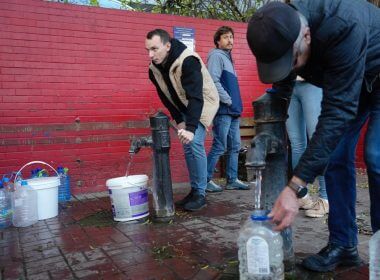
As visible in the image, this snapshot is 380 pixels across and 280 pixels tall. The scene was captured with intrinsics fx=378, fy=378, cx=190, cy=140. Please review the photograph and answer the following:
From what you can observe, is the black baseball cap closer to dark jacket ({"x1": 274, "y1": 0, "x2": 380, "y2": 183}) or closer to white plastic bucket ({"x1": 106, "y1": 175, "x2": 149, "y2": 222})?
dark jacket ({"x1": 274, "y1": 0, "x2": 380, "y2": 183})

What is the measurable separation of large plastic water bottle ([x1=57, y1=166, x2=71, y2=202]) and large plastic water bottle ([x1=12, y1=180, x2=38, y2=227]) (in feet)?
2.99

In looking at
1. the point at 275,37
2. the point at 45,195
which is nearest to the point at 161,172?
the point at 45,195

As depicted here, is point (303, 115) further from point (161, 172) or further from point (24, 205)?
point (24, 205)

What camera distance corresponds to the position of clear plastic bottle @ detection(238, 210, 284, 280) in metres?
2.04

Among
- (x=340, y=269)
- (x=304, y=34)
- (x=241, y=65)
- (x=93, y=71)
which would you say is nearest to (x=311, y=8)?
(x=304, y=34)

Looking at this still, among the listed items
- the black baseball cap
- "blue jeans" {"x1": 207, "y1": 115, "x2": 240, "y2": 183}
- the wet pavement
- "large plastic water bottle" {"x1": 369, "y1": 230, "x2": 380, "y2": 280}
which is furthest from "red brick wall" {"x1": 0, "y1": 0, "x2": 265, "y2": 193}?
"large plastic water bottle" {"x1": 369, "y1": 230, "x2": 380, "y2": 280}

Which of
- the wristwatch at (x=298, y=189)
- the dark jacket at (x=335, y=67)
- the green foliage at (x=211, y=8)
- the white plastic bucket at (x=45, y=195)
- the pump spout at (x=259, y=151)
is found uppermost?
the green foliage at (x=211, y=8)

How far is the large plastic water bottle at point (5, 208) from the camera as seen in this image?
4.07m

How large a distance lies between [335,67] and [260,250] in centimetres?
103

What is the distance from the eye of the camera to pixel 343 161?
8.26 feet

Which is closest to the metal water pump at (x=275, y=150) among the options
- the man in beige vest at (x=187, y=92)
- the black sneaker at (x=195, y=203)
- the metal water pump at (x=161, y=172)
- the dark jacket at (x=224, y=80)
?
the man in beige vest at (x=187, y=92)

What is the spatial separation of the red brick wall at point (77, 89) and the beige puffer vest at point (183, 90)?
164 centimetres

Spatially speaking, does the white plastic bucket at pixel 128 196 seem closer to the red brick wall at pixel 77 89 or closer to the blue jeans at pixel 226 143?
the blue jeans at pixel 226 143

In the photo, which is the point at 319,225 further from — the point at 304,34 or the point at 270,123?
the point at 304,34
